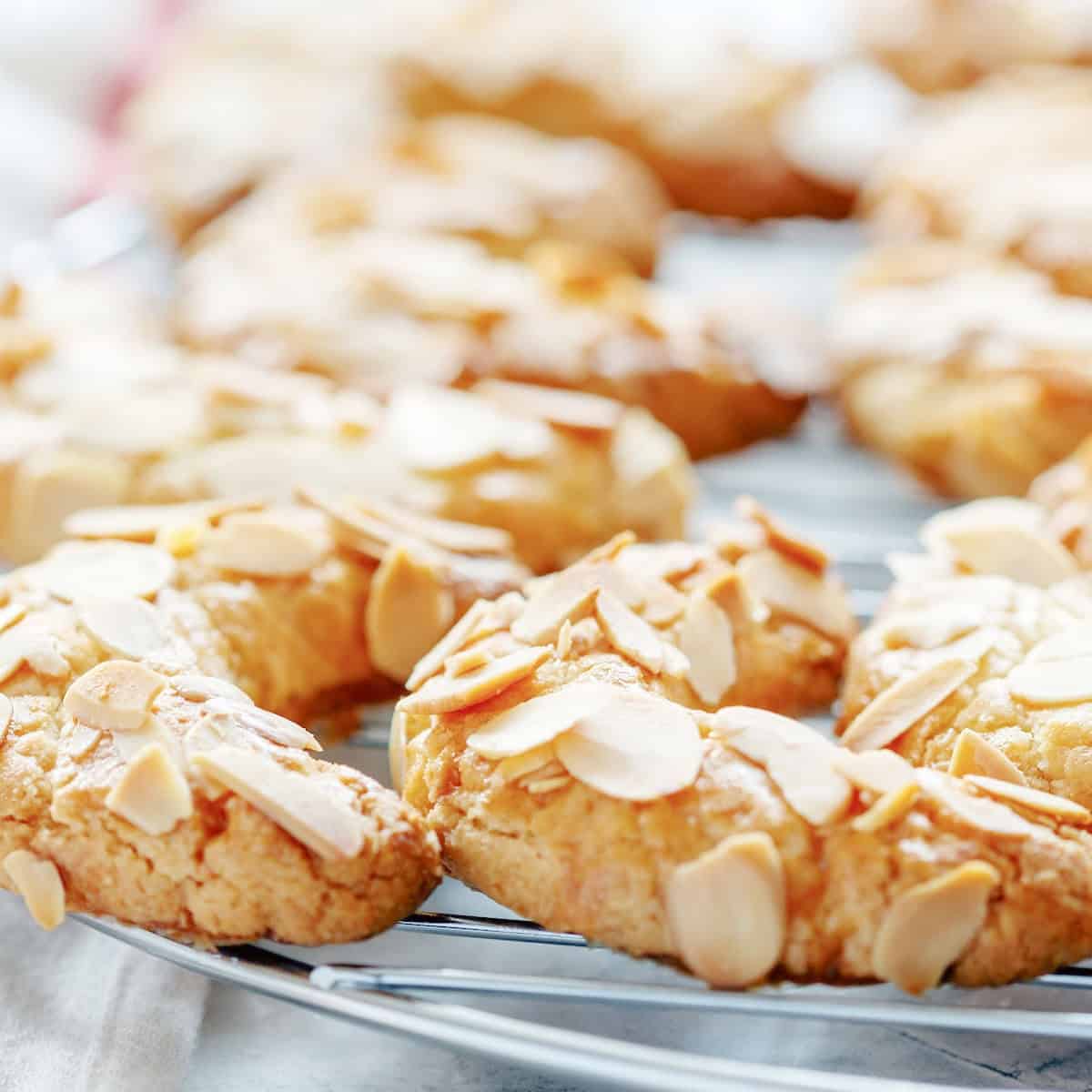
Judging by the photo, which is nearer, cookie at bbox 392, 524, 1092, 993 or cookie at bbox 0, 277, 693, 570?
cookie at bbox 392, 524, 1092, 993

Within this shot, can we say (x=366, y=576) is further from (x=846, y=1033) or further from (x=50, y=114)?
(x=50, y=114)

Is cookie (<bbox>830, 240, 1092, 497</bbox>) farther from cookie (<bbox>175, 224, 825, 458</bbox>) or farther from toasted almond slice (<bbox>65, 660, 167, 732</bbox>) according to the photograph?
toasted almond slice (<bbox>65, 660, 167, 732</bbox>)

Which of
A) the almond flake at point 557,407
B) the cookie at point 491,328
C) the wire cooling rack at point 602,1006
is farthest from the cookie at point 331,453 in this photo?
the wire cooling rack at point 602,1006

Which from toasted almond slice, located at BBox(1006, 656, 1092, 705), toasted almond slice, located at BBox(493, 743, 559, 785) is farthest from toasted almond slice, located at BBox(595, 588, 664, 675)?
toasted almond slice, located at BBox(1006, 656, 1092, 705)

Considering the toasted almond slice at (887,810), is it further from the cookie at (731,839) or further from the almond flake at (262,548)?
the almond flake at (262,548)

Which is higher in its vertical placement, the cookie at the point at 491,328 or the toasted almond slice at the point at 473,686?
the toasted almond slice at the point at 473,686

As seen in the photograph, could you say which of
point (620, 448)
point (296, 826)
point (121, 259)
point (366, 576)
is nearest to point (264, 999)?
point (296, 826)

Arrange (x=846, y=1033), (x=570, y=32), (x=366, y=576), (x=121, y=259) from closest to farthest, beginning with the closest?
1. (x=846, y=1033)
2. (x=366, y=576)
3. (x=121, y=259)
4. (x=570, y=32)
